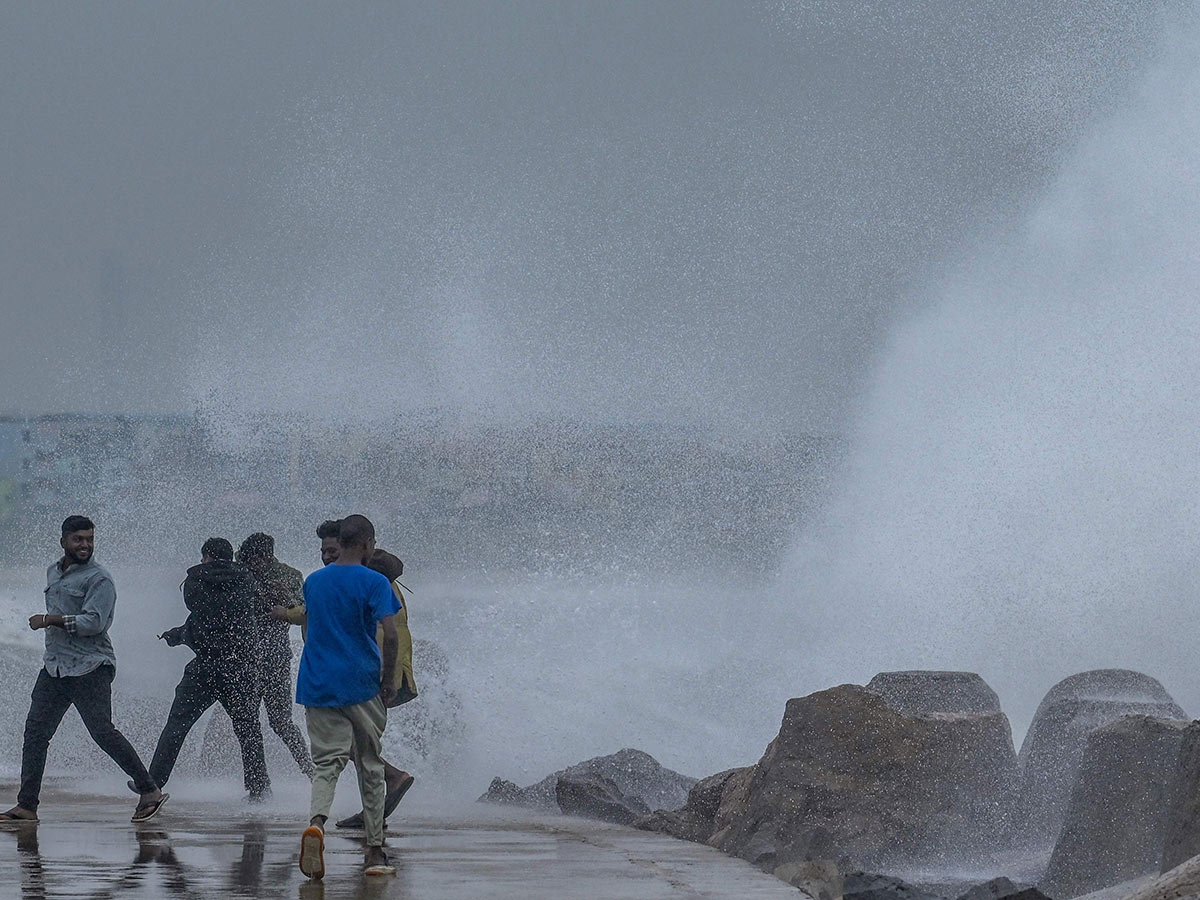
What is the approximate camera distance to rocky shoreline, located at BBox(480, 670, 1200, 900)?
23.2 ft

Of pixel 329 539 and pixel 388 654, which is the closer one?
pixel 388 654

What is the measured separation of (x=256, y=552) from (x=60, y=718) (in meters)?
1.93

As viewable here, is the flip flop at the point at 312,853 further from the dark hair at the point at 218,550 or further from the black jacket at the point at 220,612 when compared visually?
the dark hair at the point at 218,550

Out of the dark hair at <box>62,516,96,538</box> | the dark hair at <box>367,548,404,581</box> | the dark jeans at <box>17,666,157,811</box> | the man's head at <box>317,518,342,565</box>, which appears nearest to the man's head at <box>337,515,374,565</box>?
the dark hair at <box>367,548,404,581</box>

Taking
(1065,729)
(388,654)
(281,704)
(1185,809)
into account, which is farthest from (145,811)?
(1185,809)

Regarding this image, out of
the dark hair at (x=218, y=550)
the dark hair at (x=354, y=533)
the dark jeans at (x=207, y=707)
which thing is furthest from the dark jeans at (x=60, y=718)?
the dark hair at (x=354, y=533)

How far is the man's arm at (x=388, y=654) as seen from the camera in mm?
6828

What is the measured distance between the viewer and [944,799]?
815cm

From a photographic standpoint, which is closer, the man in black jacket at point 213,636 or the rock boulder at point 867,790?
the rock boulder at point 867,790

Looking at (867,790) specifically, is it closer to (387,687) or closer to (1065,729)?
(1065,729)

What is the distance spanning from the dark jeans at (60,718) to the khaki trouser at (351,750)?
1.96 m

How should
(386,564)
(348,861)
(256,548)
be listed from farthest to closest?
1. (256,548)
2. (386,564)
3. (348,861)

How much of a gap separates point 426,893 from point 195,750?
833 centimetres

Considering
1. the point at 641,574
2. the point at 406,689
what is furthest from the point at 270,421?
the point at 406,689
